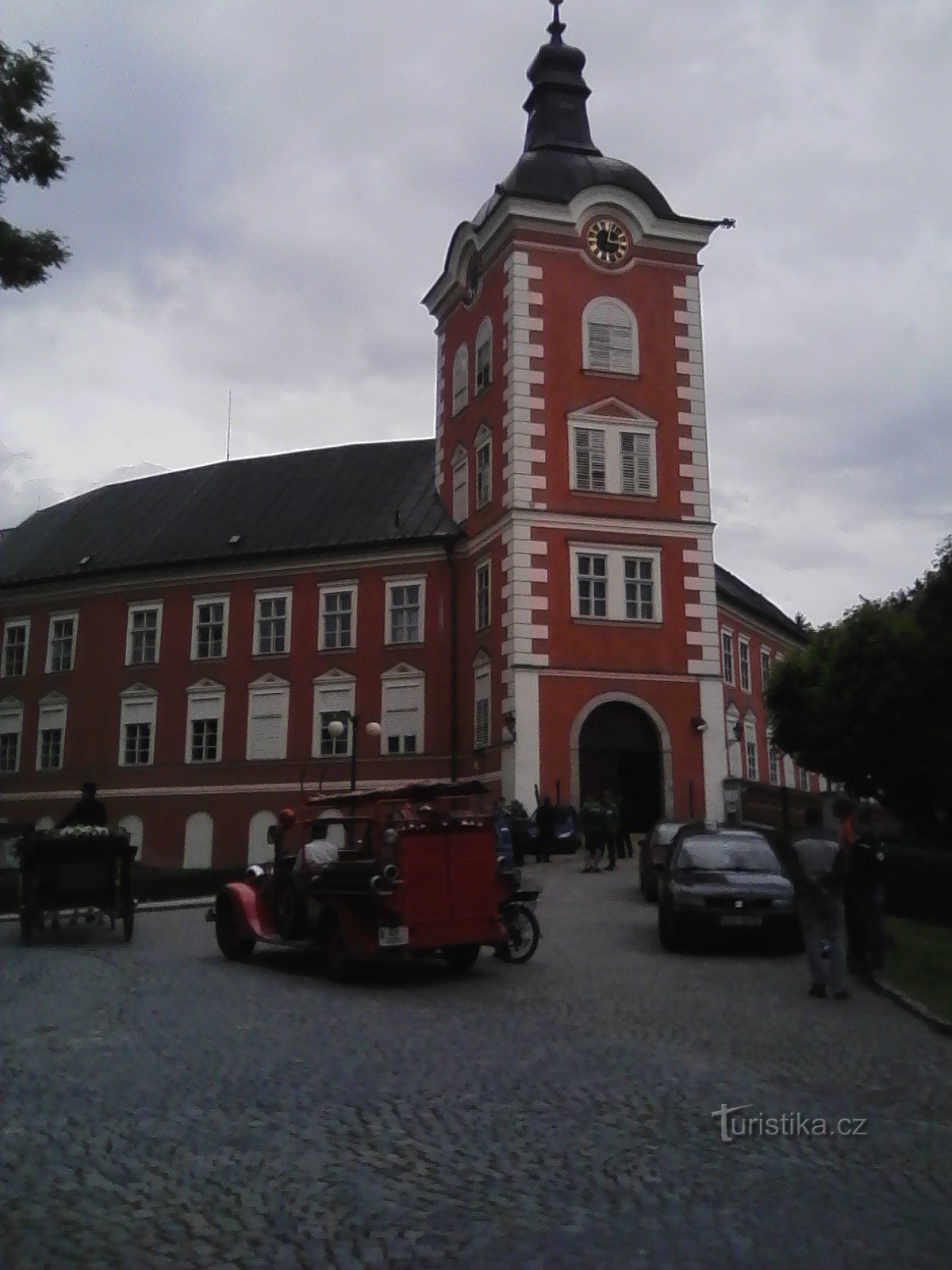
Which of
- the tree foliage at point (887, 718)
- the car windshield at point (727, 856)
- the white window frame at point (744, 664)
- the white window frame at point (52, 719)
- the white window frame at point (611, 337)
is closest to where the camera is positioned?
the car windshield at point (727, 856)

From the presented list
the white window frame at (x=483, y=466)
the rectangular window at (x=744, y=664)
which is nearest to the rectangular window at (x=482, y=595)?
the white window frame at (x=483, y=466)

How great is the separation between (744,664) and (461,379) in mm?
16138

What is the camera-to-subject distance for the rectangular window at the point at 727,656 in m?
45.8

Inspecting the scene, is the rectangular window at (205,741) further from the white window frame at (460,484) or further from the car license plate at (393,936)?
the car license plate at (393,936)

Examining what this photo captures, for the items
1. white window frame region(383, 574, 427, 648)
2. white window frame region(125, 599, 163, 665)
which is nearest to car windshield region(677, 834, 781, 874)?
white window frame region(383, 574, 427, 648)

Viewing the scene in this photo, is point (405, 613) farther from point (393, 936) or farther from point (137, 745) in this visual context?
point (393, 936)

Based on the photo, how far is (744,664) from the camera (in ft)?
159

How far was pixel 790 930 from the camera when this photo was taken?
55.0 feet

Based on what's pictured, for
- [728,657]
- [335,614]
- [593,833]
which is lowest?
[593,833]

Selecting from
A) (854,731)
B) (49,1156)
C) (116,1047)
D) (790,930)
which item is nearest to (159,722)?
(854,731)

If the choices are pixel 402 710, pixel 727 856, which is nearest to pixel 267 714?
pixel 402 710

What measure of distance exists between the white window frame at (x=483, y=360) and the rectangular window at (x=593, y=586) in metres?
6.43

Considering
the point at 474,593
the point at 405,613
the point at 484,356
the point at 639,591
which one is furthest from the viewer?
the point at 405,613

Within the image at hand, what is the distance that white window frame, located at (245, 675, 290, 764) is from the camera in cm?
4031
